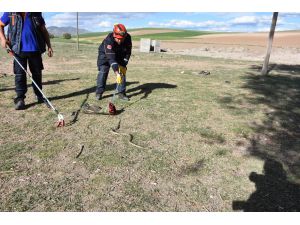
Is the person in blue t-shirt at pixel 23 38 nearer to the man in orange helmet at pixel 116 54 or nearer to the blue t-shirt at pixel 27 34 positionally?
the blue t-shirt at pixel 27 34

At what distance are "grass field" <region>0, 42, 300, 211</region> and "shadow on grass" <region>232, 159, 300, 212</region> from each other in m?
0.01

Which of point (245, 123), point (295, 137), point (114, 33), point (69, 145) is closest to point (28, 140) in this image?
point (69, 145)

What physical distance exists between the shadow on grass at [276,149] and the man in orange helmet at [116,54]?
11.8ft

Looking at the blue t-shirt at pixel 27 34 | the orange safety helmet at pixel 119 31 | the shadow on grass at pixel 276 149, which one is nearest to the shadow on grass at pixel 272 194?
the shadow on grass at pixel 276 149

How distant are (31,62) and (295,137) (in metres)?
6.19

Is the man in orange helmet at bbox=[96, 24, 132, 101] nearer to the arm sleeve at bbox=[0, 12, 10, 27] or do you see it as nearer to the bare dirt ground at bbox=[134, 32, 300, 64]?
the arm sleeve at bbox=[0, 12, 10, 27]

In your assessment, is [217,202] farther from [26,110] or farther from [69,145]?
[26,110]

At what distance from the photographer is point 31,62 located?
670 cm

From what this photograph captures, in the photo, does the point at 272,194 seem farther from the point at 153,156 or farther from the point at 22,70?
the point at 22,70

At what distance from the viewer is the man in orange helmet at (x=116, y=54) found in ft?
22.9

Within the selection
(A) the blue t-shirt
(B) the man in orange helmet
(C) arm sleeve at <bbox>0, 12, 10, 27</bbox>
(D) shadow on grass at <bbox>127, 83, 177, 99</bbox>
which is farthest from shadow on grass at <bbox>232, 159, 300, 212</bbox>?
(C) arm sleeve at <bbox>0, 12, 10, 27</bbox>

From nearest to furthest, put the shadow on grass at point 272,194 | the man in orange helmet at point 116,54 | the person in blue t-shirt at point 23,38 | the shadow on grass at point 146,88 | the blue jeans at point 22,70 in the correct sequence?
1. the shadow on grass at point 272,194
2. the person in blue t-shirt at point 23,38
3. the blue jeans at point 22,70
4. the man in orange helmet at point 116,54
5. the shadow on grass at point 146,88

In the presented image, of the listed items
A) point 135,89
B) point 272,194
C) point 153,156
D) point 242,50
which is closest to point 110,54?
point 135,89

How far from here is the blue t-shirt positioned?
627 cm
